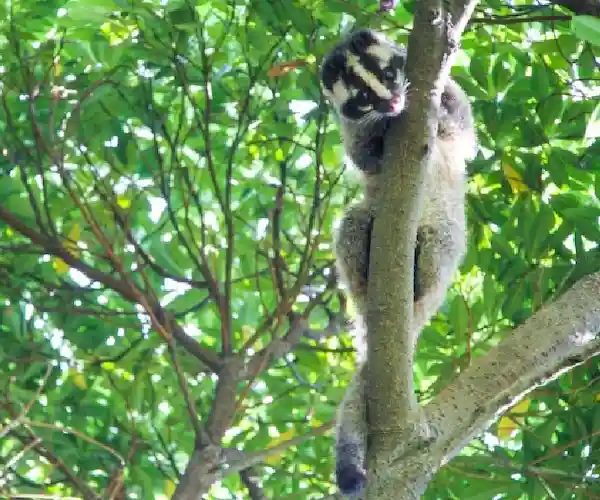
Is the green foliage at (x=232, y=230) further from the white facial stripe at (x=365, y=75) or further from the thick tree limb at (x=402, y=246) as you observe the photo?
the thick tree limb at (x=402, y=246)

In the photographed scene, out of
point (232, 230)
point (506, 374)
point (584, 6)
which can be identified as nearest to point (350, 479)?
point (506, 374)

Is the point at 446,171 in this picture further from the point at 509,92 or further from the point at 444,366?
the point at 444,366

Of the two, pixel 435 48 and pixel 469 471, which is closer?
pixel 435 48

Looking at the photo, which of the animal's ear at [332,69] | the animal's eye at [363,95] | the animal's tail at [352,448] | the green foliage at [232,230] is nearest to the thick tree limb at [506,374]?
the animal's tail at [352,448]

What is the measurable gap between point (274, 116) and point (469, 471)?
1984 mm

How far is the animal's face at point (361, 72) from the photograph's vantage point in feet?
13.6

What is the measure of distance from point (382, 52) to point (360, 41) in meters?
0.12

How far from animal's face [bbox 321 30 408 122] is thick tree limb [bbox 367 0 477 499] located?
101 cm

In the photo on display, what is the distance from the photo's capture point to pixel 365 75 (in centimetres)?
429

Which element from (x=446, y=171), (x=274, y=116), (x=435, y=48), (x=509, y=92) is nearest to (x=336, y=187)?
(x=274, y=116)

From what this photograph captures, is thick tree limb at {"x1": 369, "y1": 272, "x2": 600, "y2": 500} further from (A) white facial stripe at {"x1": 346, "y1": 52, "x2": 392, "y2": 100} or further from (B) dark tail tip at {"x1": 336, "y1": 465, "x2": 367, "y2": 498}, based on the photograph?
(A) white facial stripe at {"x1": 346, "y1": 52, "x2": 392, "y2": 100}

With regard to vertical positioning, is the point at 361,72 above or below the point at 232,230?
above

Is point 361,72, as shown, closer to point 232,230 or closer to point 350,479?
point 232,230

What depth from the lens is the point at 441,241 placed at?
4227mm
